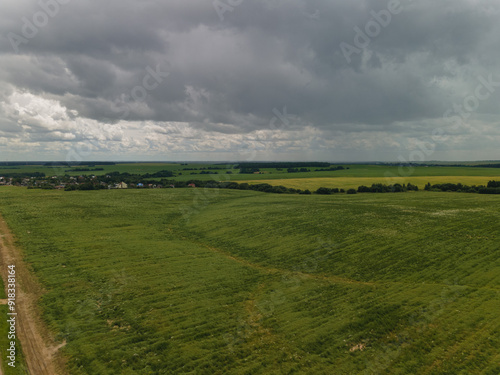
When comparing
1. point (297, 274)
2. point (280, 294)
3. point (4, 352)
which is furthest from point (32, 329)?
point (297, 274)

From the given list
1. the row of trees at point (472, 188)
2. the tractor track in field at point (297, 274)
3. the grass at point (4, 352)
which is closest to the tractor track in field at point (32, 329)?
the grass at point (4, 352)

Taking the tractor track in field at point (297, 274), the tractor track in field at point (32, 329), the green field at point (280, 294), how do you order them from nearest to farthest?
1. the tractor track in field at point (32, 329)
2. the green field at point (280, 294)
3. the tractor track in field at point (297, 274)

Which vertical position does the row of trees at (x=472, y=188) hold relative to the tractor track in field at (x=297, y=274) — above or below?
above

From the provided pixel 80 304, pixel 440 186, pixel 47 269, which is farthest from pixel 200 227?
pixel 440 186

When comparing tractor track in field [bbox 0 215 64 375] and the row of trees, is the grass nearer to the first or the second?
tractor track in field [bbox 0 215 64 375]

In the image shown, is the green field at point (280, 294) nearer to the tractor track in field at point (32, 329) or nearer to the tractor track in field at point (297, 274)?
the tractor track in field at point (297, 274)
